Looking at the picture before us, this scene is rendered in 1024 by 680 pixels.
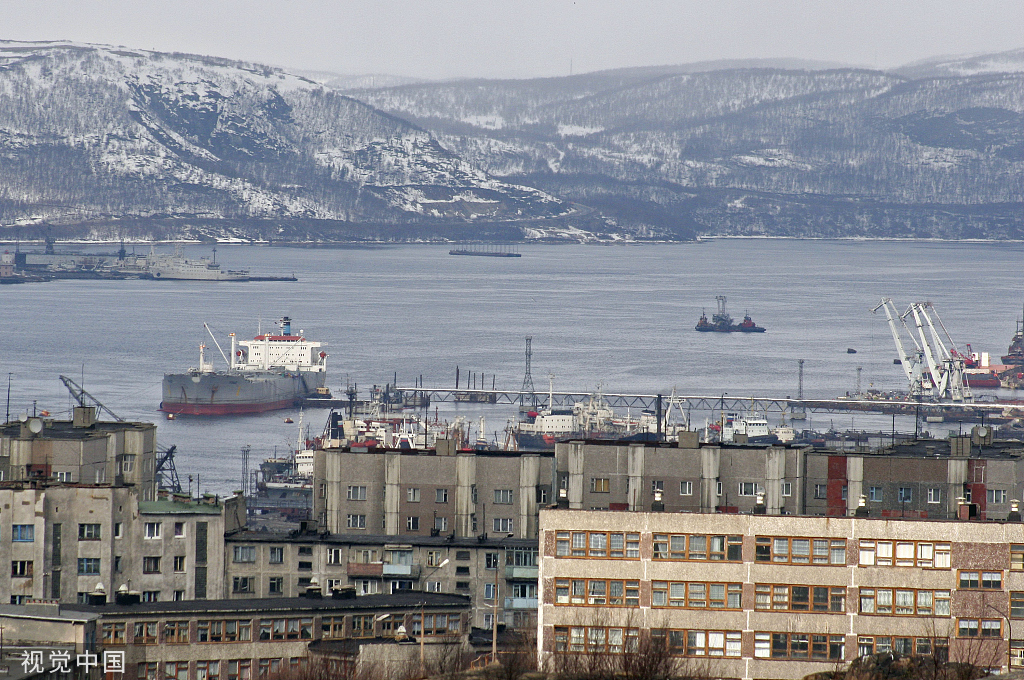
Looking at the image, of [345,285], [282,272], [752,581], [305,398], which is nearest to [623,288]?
[345,285]

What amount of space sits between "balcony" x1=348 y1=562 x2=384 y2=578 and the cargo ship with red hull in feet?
175

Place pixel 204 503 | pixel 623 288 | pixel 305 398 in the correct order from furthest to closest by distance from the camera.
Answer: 1. pixel 623 288
2. pixel 305 398
3. pixel 204 503

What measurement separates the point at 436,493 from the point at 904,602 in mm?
11318

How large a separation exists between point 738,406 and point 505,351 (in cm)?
2670

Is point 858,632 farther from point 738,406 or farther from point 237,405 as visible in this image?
point 237,405

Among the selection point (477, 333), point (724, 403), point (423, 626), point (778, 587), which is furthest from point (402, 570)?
point (477, 333)

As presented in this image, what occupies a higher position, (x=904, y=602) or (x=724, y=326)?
(x=724, y=326)

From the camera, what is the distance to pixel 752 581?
1460cm

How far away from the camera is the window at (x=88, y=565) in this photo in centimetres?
1973

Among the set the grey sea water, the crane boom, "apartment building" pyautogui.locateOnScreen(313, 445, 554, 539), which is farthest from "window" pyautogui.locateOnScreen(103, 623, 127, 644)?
the crane boom

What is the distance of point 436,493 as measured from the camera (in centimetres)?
2502

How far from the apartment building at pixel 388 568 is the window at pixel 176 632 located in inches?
161

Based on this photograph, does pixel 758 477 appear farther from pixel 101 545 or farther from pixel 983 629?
pixel 983 629

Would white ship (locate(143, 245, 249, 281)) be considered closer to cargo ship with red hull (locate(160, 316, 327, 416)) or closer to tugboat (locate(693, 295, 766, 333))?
tugboat (locate(693, 295, 766, 333))
